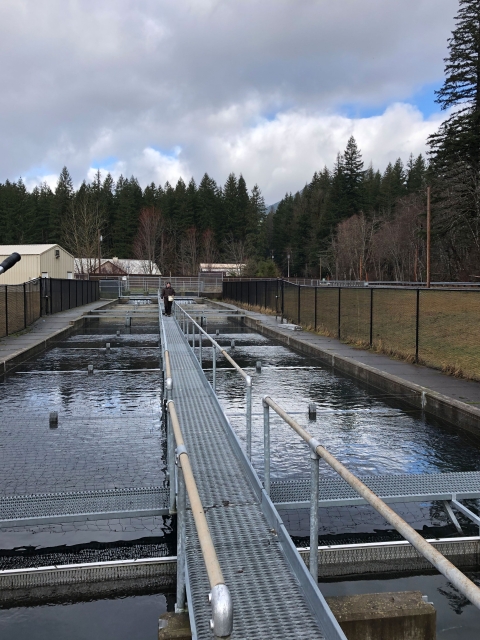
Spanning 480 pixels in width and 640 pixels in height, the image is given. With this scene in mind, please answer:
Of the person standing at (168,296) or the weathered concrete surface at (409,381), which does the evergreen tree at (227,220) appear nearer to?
the person standing at (168,296)

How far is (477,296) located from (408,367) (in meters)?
21.4

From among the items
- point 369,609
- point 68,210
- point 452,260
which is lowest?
point 369,609

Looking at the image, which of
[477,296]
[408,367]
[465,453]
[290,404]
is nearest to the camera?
[465,453]

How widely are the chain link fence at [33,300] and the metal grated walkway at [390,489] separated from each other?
665 inches

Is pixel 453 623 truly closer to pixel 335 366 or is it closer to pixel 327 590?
pixel 327 590

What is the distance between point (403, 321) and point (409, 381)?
16.5 metres

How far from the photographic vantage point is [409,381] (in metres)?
12.4

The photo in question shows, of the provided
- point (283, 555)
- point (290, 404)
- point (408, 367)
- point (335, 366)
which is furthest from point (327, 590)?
point (335, 366)

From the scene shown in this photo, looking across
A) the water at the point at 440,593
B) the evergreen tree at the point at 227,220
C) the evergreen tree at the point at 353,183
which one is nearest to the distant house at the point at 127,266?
the evergreen tree at the point at 227,220

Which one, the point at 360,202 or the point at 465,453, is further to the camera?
the point at 360,202

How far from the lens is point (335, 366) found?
1611 centimetres

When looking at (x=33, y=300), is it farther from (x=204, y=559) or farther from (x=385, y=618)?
(x=204, y=559)

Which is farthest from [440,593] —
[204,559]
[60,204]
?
[60,204]

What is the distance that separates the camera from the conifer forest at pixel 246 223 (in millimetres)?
87750
